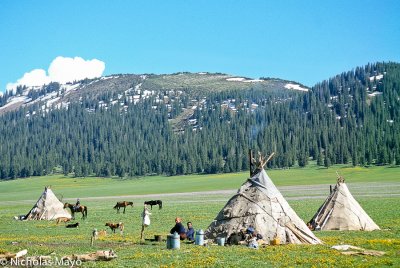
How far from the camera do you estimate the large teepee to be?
27.3m

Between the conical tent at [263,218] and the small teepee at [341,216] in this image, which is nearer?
the conical tent at [263,218]

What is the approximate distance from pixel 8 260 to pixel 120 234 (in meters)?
14.3

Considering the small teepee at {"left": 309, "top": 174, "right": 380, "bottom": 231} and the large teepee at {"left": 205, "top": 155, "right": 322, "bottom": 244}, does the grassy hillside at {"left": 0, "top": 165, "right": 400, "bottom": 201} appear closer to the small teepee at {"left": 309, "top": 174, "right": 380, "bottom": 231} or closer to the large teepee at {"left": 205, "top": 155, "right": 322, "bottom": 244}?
the small teepee at {"left": 309, "top": 174, "right": 380, "bottom": 231}

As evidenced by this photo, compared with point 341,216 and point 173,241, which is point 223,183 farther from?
point 173,241

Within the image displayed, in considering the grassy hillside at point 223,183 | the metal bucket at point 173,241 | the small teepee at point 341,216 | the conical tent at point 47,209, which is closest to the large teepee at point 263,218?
the metal bucket at point 173,241

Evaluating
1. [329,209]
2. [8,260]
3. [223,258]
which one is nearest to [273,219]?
[223,258]

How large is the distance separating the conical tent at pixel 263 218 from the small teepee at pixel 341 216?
8.00 metres

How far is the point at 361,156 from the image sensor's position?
543 ft

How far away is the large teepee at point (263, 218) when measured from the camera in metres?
27.3

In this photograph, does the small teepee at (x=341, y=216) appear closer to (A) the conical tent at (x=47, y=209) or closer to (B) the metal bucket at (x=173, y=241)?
(B) the metal bucket at (x=173, y=241)

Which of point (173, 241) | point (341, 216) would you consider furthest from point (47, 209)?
point (341, 216)

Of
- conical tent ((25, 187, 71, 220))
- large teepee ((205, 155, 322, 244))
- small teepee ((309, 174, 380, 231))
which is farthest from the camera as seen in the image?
conical tent ((25, 187, 71, 220))

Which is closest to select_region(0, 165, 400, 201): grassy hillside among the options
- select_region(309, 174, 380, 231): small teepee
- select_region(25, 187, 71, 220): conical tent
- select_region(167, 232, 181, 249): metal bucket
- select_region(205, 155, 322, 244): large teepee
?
select_region(25, 187, 71, 220): conical tent

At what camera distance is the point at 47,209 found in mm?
51812
